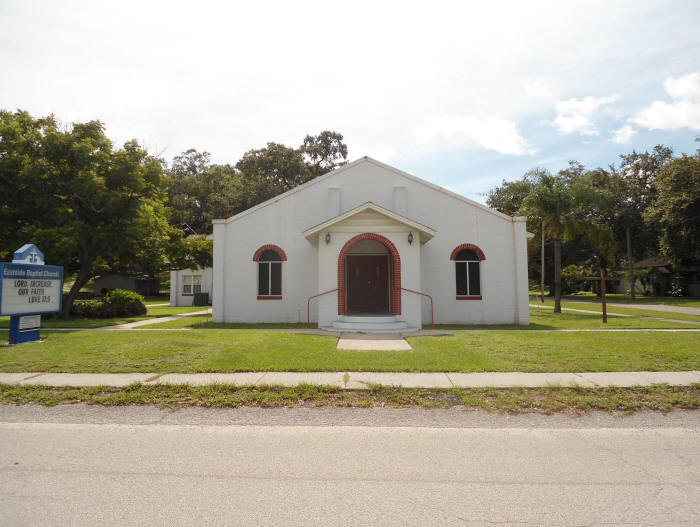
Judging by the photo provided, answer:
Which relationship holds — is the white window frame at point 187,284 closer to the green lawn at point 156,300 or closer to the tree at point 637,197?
the green lawn at point 156,300

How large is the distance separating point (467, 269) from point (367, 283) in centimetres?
426

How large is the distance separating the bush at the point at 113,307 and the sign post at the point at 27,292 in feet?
25.9

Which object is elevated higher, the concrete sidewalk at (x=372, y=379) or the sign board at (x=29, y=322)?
the sign board at (x=29, y=322)

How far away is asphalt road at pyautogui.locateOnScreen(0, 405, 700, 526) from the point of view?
3064 millimetres

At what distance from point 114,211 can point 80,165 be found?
2.33 meters

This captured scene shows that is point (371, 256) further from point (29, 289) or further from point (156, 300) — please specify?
point (156, 300)

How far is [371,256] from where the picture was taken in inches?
682

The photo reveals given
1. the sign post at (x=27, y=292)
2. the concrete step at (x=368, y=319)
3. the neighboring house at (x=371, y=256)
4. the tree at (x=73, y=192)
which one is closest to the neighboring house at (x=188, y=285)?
the tree at (x=73, y=192)

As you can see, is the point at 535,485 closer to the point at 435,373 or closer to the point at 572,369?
the point at 435,373

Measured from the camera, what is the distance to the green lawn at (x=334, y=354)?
26.5 feet

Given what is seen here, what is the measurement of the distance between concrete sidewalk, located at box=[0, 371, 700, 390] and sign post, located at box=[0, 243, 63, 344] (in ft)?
13.3

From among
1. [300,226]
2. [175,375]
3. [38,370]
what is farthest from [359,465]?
[300,226]

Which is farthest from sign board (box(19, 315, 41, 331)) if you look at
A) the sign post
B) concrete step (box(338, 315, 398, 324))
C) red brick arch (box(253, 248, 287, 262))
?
concrete step (box(338, 315, 398, 324))

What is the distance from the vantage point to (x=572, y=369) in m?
7.88
